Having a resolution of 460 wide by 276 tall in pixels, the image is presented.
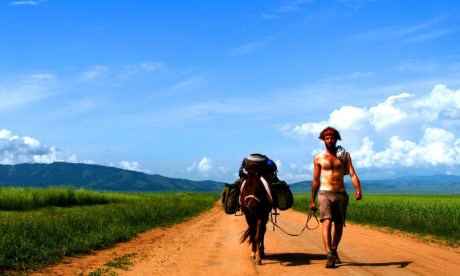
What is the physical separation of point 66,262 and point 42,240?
2.17m

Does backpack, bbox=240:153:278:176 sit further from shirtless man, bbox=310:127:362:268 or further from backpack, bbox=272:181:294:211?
shirtless man, bbox=310:127:362:268

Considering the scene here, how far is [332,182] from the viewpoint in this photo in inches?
388

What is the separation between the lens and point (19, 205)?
1409 inches

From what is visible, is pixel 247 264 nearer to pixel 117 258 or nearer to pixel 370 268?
pixel 370 268

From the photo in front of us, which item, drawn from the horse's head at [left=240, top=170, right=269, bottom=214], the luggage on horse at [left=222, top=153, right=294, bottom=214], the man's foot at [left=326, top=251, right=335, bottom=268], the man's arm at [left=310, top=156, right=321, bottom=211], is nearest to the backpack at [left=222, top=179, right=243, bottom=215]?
the luggage on horse at [left=222, top=153, right=294, bottom=214]

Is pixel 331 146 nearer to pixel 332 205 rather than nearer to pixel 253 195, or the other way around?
pixel 332 205

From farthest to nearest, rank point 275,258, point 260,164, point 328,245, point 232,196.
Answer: point 232,196
point 275,258
point 260,164
point 328,245

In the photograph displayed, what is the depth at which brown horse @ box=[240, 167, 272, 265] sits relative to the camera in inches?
404

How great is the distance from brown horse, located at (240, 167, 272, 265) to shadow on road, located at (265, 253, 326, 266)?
0.59 m

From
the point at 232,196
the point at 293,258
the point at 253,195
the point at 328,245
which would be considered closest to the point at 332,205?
the point at 328,245

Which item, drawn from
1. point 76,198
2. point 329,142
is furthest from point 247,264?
point 76,198

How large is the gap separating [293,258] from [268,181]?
6.54 ft

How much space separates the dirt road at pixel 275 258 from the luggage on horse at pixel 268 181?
4.29 feet

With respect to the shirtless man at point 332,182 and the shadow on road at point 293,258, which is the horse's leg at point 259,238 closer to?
the shadow on road at point 293,258
